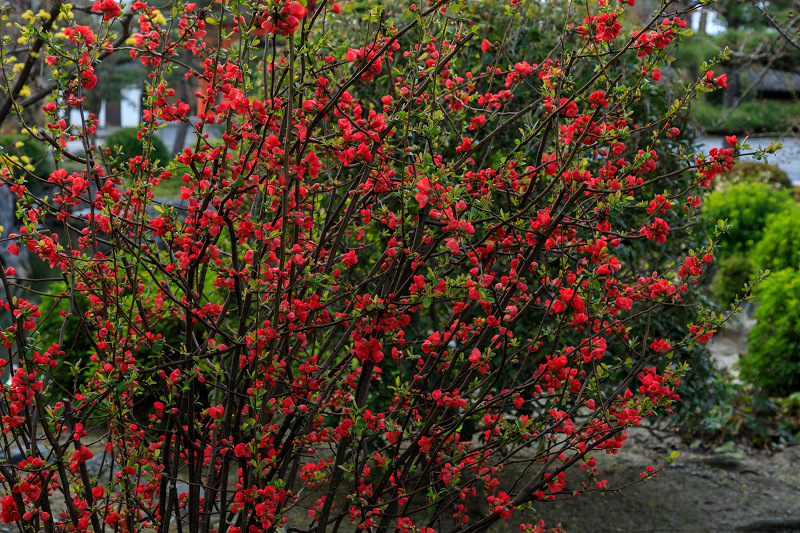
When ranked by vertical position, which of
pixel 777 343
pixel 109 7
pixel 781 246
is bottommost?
pixel 109 7

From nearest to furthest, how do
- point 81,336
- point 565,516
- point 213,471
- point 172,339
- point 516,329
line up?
point 213,471 < point 516,329 < point 565,516 < point 172,339 < point 81,336

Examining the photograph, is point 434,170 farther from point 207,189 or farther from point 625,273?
point 625,273

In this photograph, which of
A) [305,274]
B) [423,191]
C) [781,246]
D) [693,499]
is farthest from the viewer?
[781,246]

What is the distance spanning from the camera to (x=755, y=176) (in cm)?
1345

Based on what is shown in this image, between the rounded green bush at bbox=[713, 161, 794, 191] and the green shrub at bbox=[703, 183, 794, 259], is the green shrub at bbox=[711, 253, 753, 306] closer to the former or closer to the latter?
the green shrub at bbox=[703, 183, 794, 259]

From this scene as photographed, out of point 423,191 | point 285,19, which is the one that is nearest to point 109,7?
point 285,19

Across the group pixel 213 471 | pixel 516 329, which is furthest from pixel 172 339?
pixel 213 471

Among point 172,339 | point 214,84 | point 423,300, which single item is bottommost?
point 423,300

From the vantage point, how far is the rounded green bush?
13.0m

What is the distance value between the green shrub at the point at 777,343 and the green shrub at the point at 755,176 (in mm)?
7291

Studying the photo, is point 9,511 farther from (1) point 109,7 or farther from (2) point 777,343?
(2) point 777,343

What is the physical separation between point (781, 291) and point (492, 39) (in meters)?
3.55

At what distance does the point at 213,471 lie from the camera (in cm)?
209

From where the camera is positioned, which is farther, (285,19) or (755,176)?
(755,176)
